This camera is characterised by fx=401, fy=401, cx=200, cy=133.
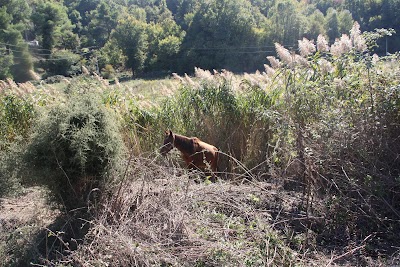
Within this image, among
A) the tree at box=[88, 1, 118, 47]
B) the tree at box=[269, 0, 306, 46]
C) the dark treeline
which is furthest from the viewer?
the tree at box=[88, 1, 118, 47]

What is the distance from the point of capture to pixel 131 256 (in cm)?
383

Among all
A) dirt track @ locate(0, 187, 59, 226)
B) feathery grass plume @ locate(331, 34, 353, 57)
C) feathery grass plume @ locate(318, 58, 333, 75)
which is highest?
feathery grass plume @ locate(331, 34, 353, 57)

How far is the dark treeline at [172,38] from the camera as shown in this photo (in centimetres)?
3977

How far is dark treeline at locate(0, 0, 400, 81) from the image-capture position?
130 ft

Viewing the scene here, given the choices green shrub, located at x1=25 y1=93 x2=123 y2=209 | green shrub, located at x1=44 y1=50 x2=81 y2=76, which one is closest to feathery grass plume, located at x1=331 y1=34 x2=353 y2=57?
green shrub, located at x1=25 y1=93 x2=123 y2=209

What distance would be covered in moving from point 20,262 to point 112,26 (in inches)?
2879

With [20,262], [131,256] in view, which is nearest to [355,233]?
[131,256]

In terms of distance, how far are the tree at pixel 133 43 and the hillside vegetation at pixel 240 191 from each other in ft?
169

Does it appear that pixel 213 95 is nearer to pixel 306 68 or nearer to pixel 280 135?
pixel 306 68

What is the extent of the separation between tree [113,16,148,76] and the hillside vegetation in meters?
Answer: 51.4

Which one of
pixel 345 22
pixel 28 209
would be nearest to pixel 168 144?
pixel 28 209

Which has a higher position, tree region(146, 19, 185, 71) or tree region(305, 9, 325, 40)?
tree region(305, 9, 325, 40)

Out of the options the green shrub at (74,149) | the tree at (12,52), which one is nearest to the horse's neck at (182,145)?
the green shrub at (74,149)

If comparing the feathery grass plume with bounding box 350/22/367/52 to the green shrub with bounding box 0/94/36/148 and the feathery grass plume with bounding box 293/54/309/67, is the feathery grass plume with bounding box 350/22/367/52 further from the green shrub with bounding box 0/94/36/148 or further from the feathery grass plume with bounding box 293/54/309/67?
the green shrub with bounding box 0/94/36/148
